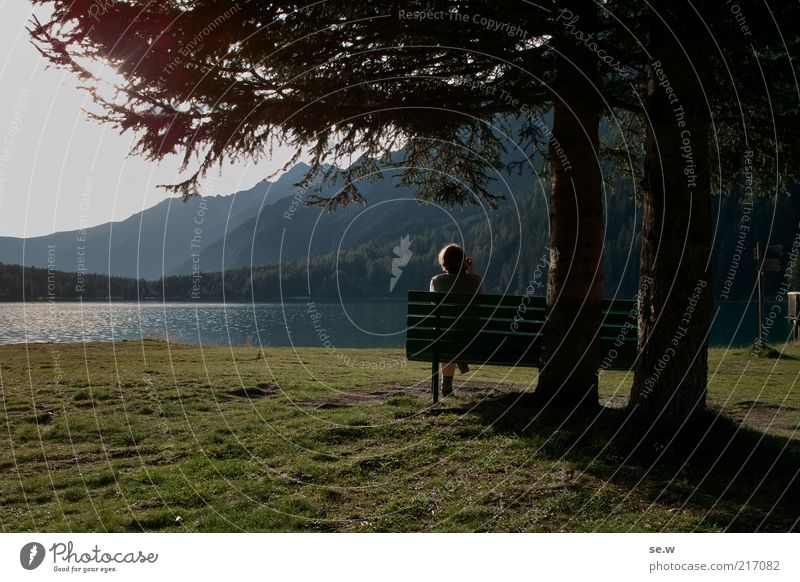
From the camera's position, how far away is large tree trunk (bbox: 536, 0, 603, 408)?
8.43 meters

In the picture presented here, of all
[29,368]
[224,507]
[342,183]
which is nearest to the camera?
[224,507]

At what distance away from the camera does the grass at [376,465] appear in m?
5.44

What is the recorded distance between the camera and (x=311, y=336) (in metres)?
69.6

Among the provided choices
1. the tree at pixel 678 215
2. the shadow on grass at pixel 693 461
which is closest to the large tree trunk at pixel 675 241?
the tree at pixel 678 215

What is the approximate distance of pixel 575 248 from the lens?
334 inches

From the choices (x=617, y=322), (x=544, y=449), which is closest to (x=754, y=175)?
(x=617, y=322)

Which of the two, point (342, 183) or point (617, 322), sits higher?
point (342, 183)

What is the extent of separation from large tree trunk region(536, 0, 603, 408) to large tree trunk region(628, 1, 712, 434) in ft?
5.18

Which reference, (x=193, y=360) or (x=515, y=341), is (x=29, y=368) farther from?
(x=515, y=341)

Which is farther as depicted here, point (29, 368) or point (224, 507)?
point (29, 368)

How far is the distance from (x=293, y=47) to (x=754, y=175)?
6.71 meters

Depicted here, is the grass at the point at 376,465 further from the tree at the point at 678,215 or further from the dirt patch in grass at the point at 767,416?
the tree at the point at 678,215
